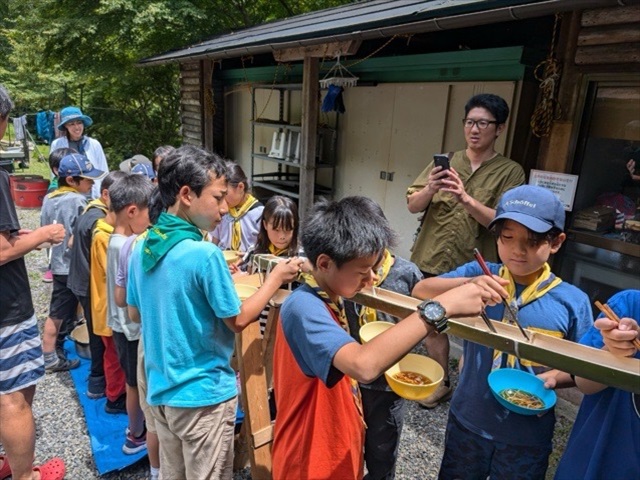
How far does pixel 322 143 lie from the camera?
7195 mm

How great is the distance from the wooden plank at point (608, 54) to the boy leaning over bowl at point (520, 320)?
2.11 metres

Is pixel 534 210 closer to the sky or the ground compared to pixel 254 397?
closer to the sky

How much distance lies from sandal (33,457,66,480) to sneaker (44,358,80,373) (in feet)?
4.37

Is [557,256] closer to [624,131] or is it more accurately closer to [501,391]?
[624,131]

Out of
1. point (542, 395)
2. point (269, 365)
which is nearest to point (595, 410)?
point (542, 395)

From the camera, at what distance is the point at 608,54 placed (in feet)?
10.4

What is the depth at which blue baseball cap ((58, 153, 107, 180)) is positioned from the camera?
3568mm

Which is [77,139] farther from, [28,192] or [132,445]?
[28,192]

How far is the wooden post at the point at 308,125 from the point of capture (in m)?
5.77

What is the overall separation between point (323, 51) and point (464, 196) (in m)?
3.27

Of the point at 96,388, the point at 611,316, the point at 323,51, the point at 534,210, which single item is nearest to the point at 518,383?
the point at 611,316

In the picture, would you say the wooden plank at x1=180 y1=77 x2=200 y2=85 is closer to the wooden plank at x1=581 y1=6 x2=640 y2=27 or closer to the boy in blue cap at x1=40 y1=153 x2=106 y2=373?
the boy in blue cap at x1=40 y1=153 x2=106 y2=373

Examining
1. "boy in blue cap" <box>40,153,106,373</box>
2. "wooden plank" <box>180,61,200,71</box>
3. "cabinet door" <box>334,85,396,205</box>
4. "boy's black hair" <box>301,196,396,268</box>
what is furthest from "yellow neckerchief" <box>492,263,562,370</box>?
"wooden plank" <box>180,61,200,71</box>

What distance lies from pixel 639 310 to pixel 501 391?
57cm
